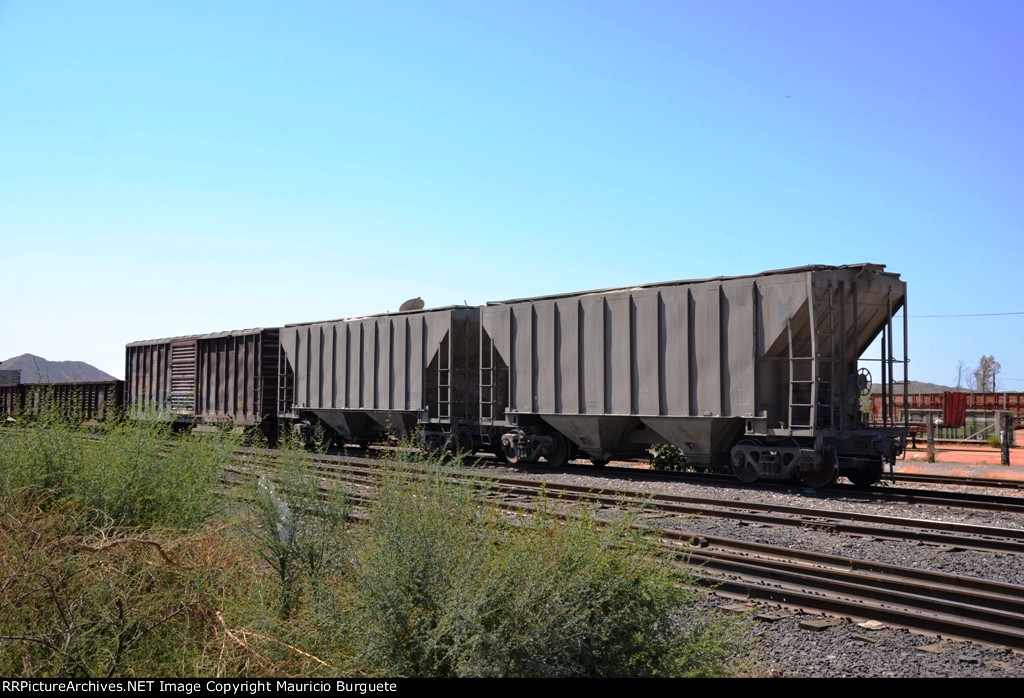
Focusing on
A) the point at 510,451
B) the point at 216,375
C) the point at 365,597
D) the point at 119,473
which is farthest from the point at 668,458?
the point at 216,375

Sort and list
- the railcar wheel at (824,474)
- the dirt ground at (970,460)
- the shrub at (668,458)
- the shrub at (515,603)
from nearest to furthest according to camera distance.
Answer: the shrub at (515,603)
the railcar wheel at (824,474)
the shrub at (668,458)
the dirt ground at (970,460)

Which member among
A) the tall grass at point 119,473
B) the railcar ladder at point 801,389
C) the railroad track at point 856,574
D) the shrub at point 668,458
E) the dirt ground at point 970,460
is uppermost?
the railcar ladder at point 801,389

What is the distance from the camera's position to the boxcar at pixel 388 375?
19.7 meters

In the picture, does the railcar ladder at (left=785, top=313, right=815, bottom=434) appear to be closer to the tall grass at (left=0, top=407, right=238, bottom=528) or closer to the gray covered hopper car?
the gray covered hopper car

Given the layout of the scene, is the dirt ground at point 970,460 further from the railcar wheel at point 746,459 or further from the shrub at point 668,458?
the railcar wheel at point 746,459

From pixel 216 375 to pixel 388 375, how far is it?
870 centimetres

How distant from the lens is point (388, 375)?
20953mm

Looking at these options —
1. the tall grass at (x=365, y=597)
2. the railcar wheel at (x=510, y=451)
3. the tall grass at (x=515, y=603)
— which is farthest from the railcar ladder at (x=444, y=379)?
the tall grass at (x=515, y=603)

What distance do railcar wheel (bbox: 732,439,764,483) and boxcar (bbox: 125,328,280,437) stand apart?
1493 cm

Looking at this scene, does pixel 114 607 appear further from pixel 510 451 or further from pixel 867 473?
pixel 510 451

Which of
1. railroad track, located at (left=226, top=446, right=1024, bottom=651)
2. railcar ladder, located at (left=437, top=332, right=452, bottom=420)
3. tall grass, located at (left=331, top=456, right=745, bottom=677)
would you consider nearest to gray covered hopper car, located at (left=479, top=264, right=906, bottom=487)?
railcar ladder, located at (left=437, top=332, right=452, bottom=420)

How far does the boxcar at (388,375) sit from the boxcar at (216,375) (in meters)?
0.68

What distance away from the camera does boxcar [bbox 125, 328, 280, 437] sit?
25.1 meters
